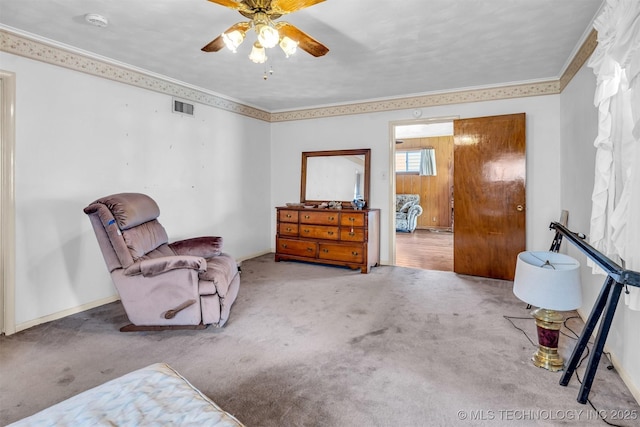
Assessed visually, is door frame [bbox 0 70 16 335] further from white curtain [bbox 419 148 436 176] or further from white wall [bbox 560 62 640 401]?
white curtain [bbox 419 148 436 176]

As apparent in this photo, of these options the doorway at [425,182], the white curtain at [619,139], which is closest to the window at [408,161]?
the doorway at [425,182]

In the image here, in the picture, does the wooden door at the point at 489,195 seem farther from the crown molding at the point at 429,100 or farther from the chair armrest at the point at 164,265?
the chair armrest at the point at 164,265

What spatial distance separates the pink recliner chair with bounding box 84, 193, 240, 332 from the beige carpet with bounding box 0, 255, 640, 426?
0.51ft

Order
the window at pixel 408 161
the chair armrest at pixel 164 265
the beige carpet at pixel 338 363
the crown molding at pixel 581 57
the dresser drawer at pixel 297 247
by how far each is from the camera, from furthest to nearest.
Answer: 1. the window at pixel 408 161
2. the dresser drawer at pixel 297 247
3. the crown molding at pixel 581 57
4. the chair armrest at pixel 164 265
5. the beige carpet at pixel 338 363

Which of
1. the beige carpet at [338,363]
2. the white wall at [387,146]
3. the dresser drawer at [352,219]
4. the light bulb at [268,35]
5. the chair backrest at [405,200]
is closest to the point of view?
the beige carpet at [338,363]

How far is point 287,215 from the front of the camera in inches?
186

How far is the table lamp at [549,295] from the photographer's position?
1841mm

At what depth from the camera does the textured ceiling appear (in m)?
2.24

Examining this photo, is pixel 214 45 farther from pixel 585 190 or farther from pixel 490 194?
pixel 490 194

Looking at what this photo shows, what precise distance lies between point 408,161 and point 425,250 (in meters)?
3.73

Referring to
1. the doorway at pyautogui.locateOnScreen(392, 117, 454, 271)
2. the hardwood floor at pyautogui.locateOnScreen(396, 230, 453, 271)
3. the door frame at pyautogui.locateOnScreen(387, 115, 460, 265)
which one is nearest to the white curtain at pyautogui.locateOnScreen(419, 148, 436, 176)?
the doorway at pyautogui.locateOnScreen(392, 117, 454, 271)

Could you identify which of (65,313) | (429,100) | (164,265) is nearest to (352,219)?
(429,100)

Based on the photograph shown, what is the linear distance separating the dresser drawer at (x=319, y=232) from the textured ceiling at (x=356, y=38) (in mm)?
1831

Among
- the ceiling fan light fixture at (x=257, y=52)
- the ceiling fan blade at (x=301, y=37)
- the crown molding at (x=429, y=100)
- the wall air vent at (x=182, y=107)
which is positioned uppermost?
the crown molding at (x=429, y=100)
